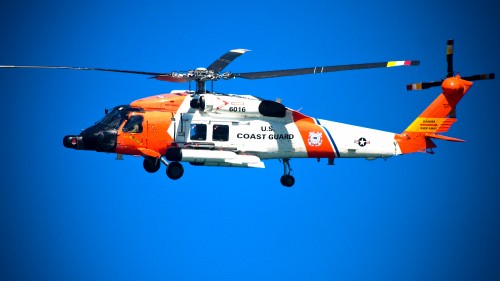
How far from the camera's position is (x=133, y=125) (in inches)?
1019

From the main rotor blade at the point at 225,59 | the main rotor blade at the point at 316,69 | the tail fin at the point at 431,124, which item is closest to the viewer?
the main rotor blade at the point at 225,59

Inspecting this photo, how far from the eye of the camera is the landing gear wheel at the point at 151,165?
26359 millimetres

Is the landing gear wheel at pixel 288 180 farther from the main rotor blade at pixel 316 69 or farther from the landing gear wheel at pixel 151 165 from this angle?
the main rotor blade at pixel 316 69

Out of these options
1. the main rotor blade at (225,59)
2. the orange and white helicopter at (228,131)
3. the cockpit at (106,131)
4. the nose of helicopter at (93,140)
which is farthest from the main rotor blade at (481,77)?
the nose of helicopter at (93,140)

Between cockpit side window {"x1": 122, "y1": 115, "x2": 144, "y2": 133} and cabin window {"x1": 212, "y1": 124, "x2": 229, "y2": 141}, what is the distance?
1999mm

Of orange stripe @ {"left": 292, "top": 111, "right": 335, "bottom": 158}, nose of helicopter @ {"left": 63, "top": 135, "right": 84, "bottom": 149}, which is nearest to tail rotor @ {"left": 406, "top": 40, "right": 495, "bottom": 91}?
orange stripe @ {"left": 292, "top": 111, "right": 335, "bottom": 158}

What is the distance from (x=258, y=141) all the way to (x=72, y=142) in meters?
5.06

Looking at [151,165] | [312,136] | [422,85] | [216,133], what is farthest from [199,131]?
[422,85]

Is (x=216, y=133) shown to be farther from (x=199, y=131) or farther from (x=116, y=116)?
(x=116, y=116)

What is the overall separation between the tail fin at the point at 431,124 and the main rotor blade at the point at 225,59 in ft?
20.6

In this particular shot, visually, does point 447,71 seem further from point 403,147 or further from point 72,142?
point 72,142

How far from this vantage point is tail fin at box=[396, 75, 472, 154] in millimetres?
28375

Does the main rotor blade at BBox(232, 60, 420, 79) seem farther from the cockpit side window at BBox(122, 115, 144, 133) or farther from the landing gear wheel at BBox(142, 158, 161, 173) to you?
the landing gear wheel at BBox(142, 158, 161, 173)

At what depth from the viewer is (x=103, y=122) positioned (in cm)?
2594
